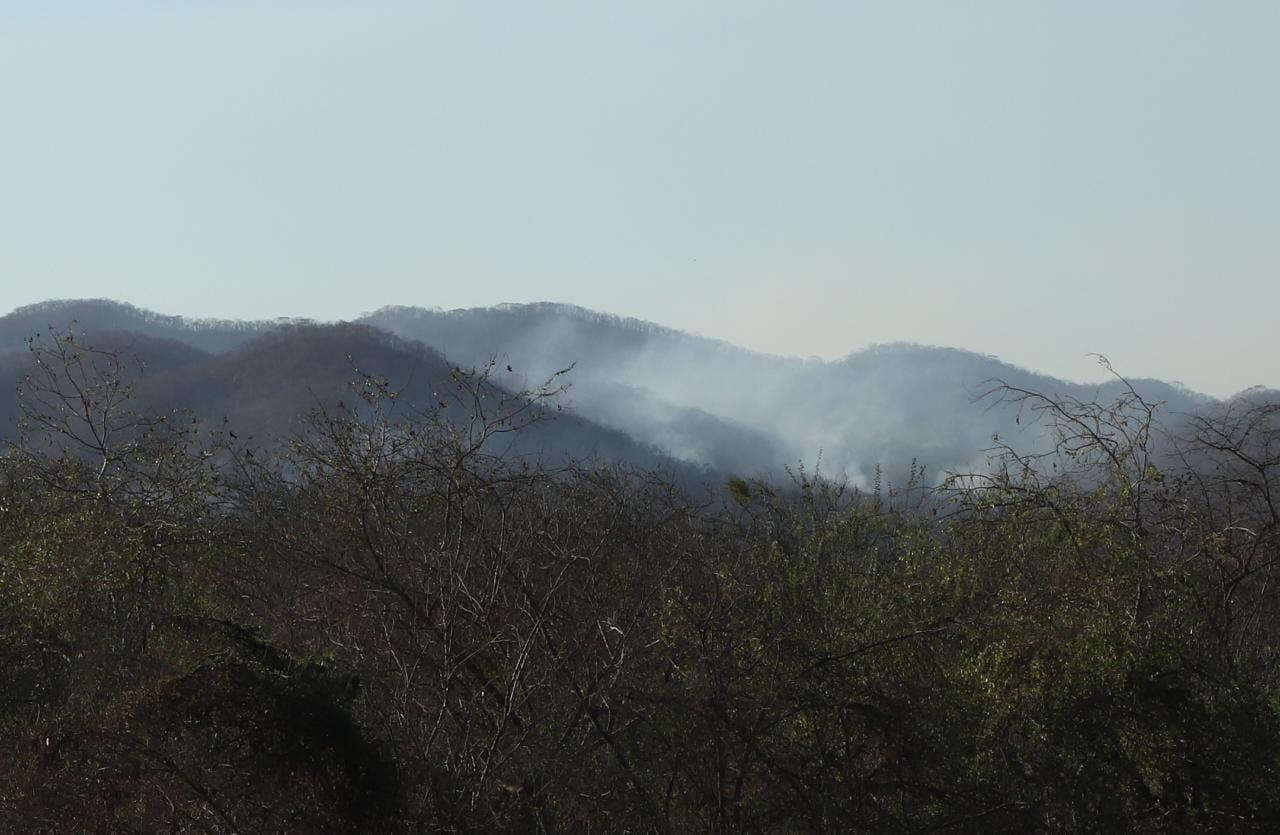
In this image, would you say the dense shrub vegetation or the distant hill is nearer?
the dense shrub vegetation

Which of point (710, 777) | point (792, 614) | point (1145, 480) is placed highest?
point (1145, 480)

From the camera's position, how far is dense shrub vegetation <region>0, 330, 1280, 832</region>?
1029 centimetres

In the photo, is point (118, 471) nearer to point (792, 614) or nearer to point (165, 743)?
point (165, 743)

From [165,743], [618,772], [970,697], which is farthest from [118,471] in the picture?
[970,697]

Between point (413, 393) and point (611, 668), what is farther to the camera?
point (413, 393)

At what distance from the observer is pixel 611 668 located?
1093 cm

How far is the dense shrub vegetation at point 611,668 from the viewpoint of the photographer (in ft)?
33.8

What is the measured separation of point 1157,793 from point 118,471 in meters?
10.2

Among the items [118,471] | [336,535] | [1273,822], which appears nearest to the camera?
[1273,822]

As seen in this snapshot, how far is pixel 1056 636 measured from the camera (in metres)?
11.6

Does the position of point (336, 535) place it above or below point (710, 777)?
above

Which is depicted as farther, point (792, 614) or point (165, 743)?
point (792, 614)

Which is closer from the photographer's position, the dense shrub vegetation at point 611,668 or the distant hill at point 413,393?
the dense shrub vegetation at point 611,668

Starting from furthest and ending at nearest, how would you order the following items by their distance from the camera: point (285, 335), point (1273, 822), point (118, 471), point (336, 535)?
point (285, 335), point (118, 471), point (336, 535), point (1273, 822)
